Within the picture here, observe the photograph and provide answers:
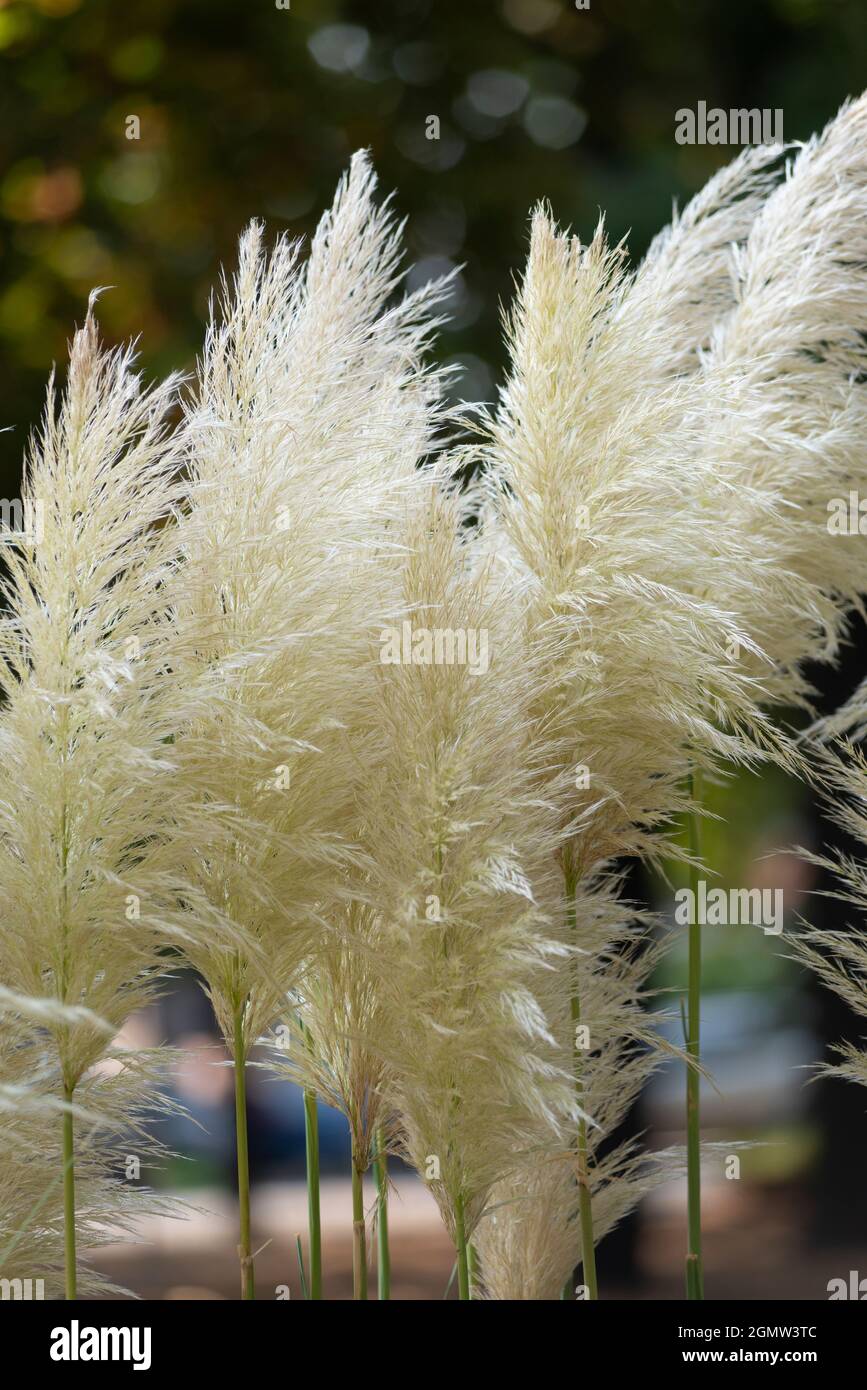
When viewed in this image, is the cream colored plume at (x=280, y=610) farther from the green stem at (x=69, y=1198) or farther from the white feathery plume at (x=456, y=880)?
the green stem at (x=69, y=1198)

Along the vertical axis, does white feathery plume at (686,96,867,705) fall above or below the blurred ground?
above

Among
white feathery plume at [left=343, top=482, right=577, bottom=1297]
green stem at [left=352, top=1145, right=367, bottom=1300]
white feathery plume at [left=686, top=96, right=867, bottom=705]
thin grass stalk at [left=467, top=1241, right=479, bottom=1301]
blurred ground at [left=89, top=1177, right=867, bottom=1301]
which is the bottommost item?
blurred ground at [left=89, top=1177, right=867, bottom=1301]

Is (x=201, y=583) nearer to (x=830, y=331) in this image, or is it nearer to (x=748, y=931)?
(x=830, y=331)

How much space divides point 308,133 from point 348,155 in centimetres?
10

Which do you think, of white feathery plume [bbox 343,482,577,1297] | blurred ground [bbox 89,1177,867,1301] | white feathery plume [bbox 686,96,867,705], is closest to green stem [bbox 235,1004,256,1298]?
white feathery plume [bbox 343,482,577,1297]

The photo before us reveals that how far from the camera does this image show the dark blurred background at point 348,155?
2.89 m

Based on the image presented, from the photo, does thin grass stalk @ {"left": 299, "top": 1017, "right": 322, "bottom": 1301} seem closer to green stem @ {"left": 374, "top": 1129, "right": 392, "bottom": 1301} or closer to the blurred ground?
green stem @ {"left": 374, "top": 1129, "right": 392, "bottom": 1301}

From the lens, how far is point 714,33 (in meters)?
3.08

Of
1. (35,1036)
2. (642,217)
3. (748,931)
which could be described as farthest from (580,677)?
(748,931)

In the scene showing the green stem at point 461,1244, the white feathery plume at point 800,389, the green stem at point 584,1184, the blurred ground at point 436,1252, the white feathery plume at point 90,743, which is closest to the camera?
the white feathery plume at point 90,743

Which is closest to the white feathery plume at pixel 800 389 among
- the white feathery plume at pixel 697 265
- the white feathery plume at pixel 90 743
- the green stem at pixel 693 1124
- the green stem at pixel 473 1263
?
the white feathery plume at pixel 697 265

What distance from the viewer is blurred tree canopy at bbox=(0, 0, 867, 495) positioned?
2.91 m

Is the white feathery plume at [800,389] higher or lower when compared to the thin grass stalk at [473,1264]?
higher
